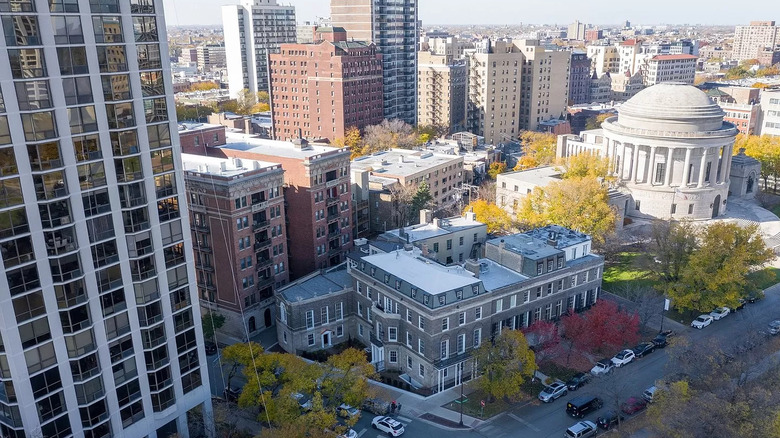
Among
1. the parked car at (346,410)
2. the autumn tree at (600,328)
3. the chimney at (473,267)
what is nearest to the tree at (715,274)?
the autumn tree at (600,328)

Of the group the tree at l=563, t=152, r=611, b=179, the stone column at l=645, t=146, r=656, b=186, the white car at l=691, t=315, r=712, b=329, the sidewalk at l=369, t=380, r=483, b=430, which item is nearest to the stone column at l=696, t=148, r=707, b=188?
the stone column at l=645, t=146, r=656, b=186

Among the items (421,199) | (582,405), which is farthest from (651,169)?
(582,405)

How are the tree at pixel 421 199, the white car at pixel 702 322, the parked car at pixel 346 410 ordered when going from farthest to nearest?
the tree at pixel 421 199
the white car at pixel 702 322
the parked car at pixel 346 410

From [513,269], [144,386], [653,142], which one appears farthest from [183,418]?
[653,142]

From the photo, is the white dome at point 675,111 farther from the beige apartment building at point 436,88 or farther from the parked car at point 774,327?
the beige apartment building at point 436,88

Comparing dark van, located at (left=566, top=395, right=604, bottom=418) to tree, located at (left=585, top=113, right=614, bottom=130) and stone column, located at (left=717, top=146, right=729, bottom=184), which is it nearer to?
stone column, located at (left=717, top=146, right=729, bottom=184)

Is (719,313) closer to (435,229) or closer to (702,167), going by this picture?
(435,229)
